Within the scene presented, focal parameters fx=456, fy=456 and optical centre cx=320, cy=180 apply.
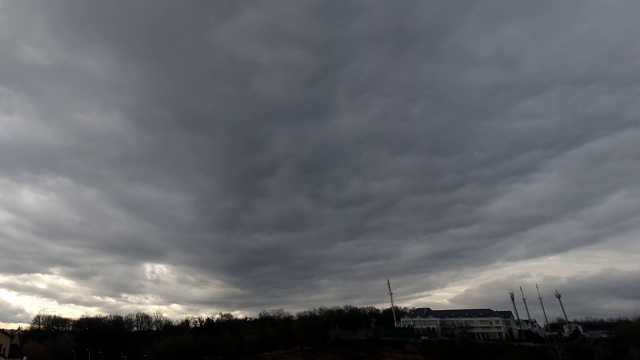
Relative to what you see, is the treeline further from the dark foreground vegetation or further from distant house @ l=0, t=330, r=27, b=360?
distant house @ l=0, t=330, r=27, b=360

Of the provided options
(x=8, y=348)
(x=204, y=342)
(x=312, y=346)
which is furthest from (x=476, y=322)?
(x=8, y=348)

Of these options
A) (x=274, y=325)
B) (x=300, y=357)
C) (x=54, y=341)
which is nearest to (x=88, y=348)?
(x=54, y=341)

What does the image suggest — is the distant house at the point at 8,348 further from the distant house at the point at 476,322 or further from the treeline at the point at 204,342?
the distant house at the point at 476,322

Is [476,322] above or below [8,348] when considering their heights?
above

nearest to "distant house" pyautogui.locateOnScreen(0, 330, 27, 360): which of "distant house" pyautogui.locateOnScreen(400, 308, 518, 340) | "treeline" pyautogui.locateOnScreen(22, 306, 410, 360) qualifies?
"treeline" pyautogui.locateOnScreen(22, 306, 410, 360)

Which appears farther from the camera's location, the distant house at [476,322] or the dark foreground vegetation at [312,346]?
the distant house at [476,322]

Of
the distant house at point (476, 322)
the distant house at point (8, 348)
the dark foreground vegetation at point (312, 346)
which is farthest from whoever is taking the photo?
the distant house at point (476, 322)

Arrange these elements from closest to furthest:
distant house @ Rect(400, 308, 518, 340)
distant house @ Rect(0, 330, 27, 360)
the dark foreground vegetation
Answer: distant house @ Rect(0, 330, 27, 360) < the dark foreground vegetation < distant house @ Rect(400, 308, 518, 340)

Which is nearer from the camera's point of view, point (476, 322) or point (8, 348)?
point (8, 348)

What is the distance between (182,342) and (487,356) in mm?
76505

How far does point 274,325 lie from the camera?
157500mm

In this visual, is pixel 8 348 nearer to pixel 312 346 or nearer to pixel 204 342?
pixel 204 342

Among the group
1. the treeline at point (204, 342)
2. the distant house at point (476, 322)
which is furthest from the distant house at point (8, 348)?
the distant house at point (476, 322)

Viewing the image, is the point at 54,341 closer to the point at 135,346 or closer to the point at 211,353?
the point at 135,346
